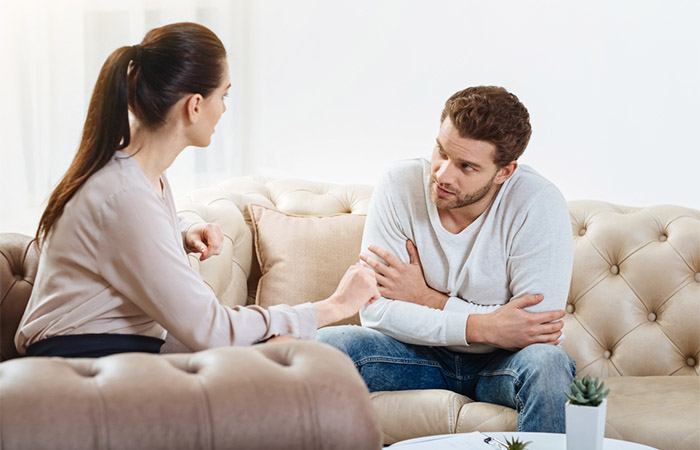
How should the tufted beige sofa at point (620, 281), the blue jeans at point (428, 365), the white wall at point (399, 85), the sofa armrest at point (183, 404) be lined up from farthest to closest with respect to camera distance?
the white wall at point (399, 85)
the tufted beige sofa at point (620, 281)
the blue jeans at point (428, 365)
the sofa armrest at point (183, 404)

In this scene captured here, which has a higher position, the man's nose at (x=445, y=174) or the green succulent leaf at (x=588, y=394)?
the man's nose at (x=445, y=174)

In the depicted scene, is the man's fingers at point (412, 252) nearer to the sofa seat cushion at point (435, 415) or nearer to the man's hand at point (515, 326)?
the man's hand at point (515, 326)

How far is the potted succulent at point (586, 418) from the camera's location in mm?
1267

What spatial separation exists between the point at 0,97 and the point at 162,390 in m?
2.09

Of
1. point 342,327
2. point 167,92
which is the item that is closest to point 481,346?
point 342,327

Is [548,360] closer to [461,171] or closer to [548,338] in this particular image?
[548,338]

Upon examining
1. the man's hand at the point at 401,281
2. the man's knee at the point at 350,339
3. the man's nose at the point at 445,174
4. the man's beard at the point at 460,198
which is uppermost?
the man's nose at the point at 445,174

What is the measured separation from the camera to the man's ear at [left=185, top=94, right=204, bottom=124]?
4.65ft

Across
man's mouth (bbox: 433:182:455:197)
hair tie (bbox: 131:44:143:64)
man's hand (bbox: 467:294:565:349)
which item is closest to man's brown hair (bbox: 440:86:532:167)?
man's mouth (bbox: 433:182:455:197)

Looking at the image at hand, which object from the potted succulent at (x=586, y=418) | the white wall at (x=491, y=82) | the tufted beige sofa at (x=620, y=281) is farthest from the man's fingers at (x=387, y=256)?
the white wall at (x=491, y=82)

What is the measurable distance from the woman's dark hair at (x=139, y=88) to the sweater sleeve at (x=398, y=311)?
0.75 m

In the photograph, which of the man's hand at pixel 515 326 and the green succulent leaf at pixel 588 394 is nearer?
the green succulent leaf at pixel 588 394

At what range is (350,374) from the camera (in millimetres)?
850

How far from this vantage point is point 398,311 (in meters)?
1.92
